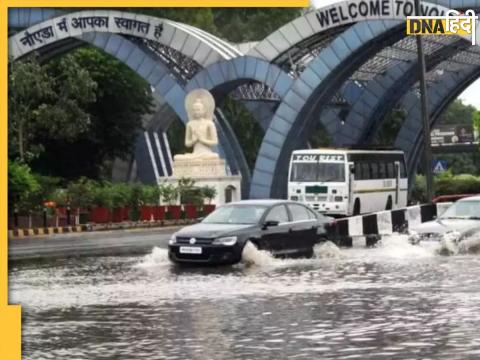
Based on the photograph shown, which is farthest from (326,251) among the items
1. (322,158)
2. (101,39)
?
(101,39)

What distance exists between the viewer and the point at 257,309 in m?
14.1

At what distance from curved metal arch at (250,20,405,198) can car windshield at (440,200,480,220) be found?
32.2 metres

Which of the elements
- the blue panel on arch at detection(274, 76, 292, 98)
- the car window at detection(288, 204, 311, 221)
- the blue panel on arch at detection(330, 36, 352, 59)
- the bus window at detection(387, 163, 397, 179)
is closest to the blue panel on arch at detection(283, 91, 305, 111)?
the blue panel on arch at detection(274, 76, 292, 98)

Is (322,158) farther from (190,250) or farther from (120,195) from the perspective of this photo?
(190,250)

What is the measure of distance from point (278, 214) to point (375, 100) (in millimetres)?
45268

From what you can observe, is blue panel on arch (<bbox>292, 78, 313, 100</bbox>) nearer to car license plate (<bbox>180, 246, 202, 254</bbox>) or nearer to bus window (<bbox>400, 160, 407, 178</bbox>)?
bus window (<bbox>400, 160, 407, 178</bbox>)

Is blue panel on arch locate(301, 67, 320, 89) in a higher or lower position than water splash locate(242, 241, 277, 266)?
higher

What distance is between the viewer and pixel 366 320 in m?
12.7

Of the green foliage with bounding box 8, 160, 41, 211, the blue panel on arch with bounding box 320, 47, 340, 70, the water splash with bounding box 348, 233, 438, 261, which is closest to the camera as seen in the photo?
the water splash with bounding box 348, 233, 438, 261

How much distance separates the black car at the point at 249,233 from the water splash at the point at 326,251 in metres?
0.13

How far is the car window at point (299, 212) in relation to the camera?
23127 mm

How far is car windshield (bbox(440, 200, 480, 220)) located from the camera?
24047 mm

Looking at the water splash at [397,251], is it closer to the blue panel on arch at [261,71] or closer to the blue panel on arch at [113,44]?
the blue panel on arch at [261,71]

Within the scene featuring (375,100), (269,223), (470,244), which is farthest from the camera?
(375,100)
